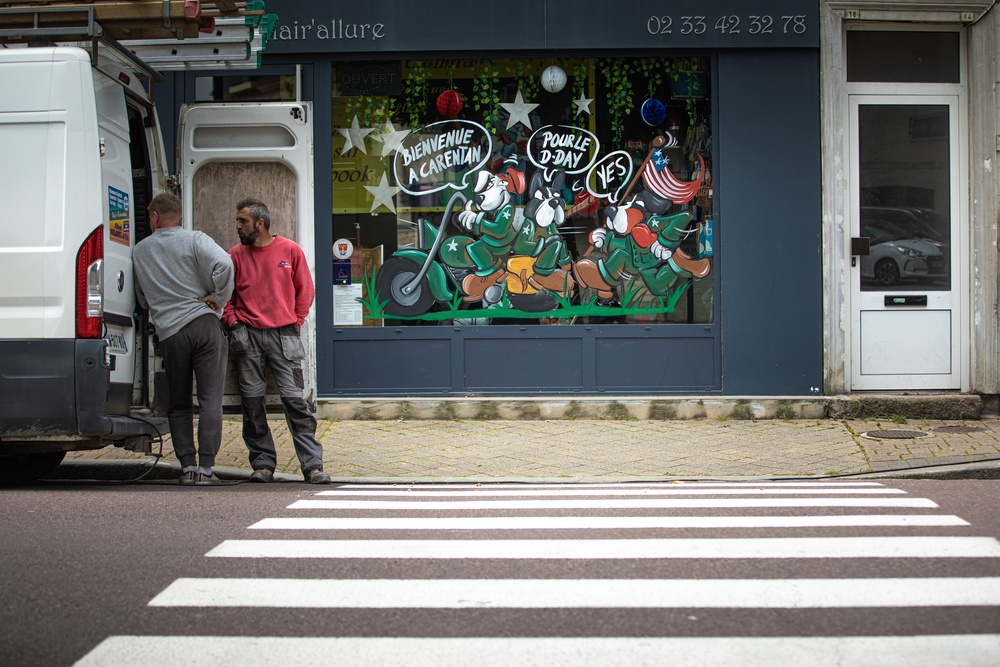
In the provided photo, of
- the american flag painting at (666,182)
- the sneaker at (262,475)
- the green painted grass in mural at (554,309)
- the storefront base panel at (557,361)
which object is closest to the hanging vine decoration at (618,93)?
the american flag painting at (666,182)

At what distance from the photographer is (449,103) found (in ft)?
32.7

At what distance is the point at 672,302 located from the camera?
9.99m

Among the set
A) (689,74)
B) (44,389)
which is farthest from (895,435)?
(44,389)

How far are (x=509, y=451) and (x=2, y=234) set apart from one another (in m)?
4.03

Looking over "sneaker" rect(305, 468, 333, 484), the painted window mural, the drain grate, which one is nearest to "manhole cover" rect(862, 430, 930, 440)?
the drain grate

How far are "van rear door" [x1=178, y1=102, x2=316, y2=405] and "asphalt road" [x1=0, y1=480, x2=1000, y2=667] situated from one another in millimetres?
3113

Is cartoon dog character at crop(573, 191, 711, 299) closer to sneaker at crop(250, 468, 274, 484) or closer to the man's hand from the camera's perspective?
sneaker at crop(250, 468, 274, 484)

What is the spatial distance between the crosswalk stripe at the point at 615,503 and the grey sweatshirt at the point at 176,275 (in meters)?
1.68

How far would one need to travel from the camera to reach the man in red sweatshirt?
7.27 m

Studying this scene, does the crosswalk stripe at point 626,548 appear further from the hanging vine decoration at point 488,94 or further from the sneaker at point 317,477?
the hanging vine decoration at point 488,94

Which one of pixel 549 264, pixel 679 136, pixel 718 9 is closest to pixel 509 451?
pixel 549 264

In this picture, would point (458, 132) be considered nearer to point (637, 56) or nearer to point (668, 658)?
point (637, 56)

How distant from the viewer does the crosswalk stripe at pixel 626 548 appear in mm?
4672

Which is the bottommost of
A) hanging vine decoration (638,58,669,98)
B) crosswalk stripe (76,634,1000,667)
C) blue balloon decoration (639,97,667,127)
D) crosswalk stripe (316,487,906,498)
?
crosswalk stripe (316,487,906,498)
